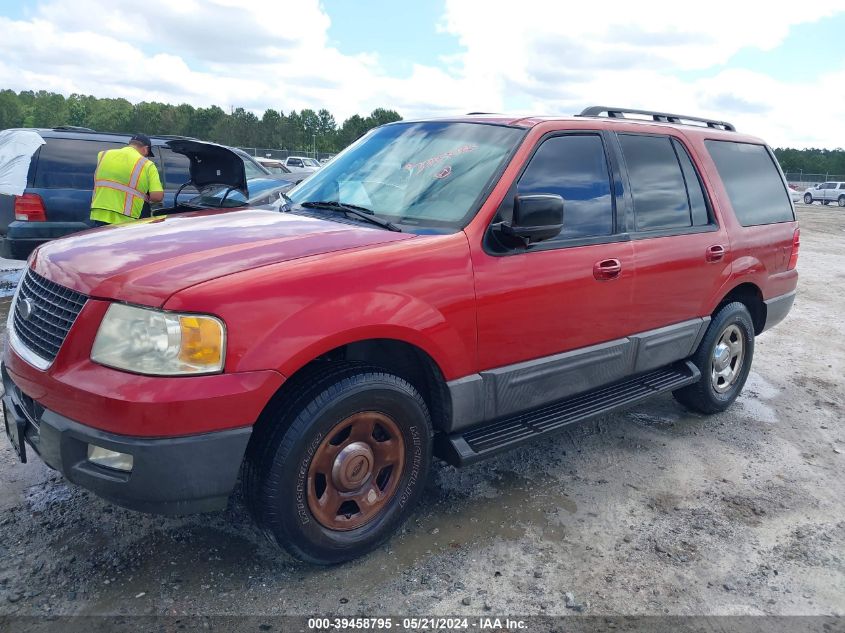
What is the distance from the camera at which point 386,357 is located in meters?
3.02

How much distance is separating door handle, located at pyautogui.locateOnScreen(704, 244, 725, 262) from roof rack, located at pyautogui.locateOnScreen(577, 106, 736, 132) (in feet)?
3.14

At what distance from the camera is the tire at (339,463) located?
2479mm

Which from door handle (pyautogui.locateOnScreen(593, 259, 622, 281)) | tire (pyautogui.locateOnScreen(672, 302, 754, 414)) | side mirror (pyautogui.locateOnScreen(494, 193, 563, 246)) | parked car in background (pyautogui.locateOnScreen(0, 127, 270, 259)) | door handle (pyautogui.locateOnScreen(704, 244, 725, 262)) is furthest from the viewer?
parked car in background (pyautogui.locateOnScreen(0, 127, 270, 259))

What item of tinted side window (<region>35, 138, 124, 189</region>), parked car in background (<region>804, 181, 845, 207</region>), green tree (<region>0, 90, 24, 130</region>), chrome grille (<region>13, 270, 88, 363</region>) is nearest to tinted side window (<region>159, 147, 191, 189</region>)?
tinted side window (<region>35, 138, 124, 189</region>)

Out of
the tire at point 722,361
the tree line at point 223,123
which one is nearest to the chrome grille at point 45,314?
the tire at point 722,361

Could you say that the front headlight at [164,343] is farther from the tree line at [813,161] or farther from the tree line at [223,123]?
the tree line at [813,161]

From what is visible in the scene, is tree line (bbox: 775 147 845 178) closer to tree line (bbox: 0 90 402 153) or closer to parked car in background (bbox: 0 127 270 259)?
tree line (bbox: 0 90 402 153)

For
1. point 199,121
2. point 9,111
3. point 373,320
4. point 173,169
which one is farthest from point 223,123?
point 373,320

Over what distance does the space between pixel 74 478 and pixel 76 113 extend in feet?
396

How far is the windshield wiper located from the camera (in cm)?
304

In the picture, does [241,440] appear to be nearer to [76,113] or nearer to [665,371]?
[665,371]

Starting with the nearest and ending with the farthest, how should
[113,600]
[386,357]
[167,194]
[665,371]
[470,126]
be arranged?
[113,600]
[386,357]
[470,126]
[665,371]
[167,194]

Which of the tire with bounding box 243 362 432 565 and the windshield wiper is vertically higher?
the windshield wiper

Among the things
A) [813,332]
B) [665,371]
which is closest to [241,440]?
[665,371]
